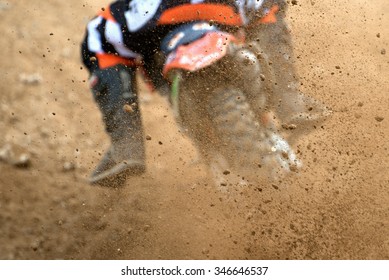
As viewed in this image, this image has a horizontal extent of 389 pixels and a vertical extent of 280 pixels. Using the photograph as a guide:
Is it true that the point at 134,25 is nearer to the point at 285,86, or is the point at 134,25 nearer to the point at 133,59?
the point at 133,59

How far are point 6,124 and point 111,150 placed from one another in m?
0.73

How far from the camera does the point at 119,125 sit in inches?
136

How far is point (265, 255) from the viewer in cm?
337

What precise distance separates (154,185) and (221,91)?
830mm

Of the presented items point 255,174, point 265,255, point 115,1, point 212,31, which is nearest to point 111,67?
point 115,1

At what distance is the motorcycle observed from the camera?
Answer: 3488 millimetres

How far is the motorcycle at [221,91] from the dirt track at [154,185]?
16cm

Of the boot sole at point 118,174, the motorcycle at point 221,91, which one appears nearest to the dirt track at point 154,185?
the boot sole at point 118,174

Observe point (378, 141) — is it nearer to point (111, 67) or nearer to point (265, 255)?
point (265, 255)

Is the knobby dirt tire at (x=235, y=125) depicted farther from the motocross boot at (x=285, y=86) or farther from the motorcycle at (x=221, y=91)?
the motocross boot at (x=285, y=86)

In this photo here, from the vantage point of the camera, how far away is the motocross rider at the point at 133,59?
11.3ft

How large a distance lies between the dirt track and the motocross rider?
0.08 metres

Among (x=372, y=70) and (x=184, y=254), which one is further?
(x=372, y=70)

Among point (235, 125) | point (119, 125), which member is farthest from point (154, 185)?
point (235, 125)
